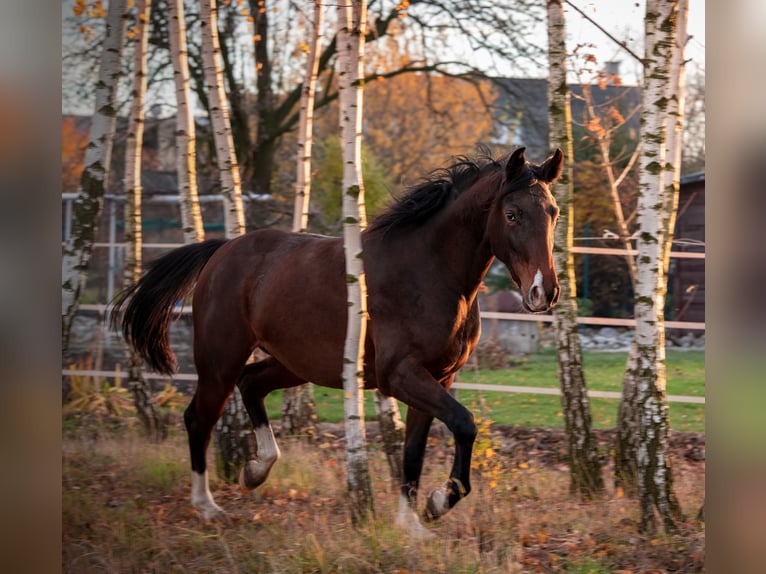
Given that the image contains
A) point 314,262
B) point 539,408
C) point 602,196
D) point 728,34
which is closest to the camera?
point 728,34

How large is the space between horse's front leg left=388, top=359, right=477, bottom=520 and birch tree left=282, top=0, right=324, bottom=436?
188 centimetres

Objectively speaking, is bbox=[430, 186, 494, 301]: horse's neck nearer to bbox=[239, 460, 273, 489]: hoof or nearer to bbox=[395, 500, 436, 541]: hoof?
bbox=[395, 500, 436, 541]: hoof

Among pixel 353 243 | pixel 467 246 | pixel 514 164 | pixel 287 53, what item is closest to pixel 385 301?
pixel 353 243

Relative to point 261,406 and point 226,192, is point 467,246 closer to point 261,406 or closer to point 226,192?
point 261,406

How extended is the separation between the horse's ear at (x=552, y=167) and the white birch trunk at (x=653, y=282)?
1.83 ft

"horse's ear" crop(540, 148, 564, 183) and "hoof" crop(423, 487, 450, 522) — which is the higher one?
"horse's ear" crop(540, 148, 564, 183)

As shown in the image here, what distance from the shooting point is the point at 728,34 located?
9.48 feet

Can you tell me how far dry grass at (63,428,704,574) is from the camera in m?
3.96

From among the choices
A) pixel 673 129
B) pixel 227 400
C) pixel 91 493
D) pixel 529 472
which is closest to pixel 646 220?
pixel 673 129

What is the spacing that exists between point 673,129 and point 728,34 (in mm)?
1476

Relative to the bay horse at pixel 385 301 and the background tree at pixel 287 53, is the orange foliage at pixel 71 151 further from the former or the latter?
the bay horse at pixel 385 301

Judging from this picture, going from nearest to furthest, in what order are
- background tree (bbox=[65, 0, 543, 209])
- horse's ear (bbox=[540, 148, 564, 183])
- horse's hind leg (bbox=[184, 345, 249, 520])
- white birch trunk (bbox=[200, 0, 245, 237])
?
horse's ear (bbox=[540, 148, 564, 183]) → horse's hind leg (bbox=[184, 345, 249, 520]) → white birch trunk (bbox=[200, 0, 245, 237]) → background tree (bbox=[65, 0, 543, 209])

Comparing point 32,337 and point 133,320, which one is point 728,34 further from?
point 133,320

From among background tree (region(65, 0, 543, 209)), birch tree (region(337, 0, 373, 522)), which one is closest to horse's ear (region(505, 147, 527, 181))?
birch tree (region(337, 0, 373, 522))
